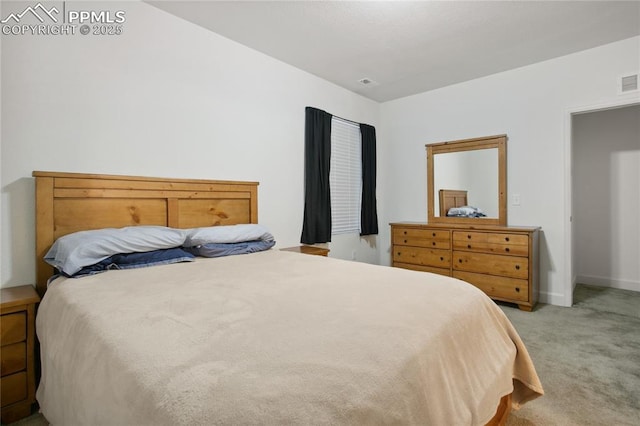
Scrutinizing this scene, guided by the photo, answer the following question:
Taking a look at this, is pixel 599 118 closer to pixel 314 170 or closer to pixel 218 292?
pixel 314 170

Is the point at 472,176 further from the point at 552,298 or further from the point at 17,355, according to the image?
the point at 17,355

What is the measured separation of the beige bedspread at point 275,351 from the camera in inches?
27.0

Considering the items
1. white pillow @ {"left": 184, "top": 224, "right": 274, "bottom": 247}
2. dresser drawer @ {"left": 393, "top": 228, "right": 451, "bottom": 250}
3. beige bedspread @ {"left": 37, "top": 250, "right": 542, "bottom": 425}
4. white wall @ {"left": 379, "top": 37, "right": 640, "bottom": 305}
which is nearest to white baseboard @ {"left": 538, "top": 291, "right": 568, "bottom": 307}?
white wall @ {"left": 379, "top": 37, "right": 640, "bottom": 305}

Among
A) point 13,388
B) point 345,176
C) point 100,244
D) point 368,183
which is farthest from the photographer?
point 368,183

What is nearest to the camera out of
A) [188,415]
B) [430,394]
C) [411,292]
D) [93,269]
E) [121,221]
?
[188,415]

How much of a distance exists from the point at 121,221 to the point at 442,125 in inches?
150

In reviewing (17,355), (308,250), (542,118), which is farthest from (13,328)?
(542,118)

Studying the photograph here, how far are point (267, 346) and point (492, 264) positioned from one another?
318 centimetres

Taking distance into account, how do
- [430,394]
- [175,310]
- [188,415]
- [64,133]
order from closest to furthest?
[188,415]
[430,394]
[175,310]
[64,133]

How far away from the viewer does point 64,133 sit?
6.70 feet

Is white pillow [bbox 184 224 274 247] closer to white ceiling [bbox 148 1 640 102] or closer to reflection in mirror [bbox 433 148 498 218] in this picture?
white ceiling [bbox 148 1 640 102]

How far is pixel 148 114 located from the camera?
2.41 meters

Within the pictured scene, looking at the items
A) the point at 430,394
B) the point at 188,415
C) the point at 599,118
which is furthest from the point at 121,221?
the point at 599,118

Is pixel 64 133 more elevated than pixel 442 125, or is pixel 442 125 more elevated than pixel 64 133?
pixel 442 125
